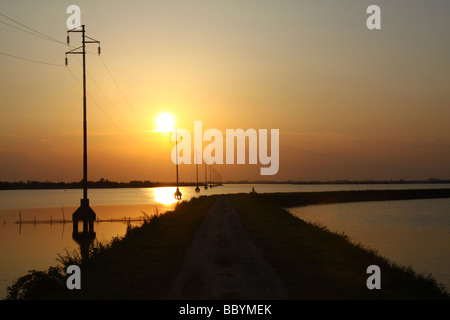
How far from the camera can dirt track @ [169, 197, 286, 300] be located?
13.7 meters

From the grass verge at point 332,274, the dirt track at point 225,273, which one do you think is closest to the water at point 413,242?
the grass verge at point 332,274

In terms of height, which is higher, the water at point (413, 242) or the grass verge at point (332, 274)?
the grass verge at point (332, 274)

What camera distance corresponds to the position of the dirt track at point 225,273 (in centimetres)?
1373

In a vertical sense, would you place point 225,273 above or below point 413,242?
above

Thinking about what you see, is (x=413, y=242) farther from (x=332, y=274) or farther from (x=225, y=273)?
(x=225, y=273)

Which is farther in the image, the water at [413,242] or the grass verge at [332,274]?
the water at [413,242]

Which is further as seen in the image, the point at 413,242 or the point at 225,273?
the point at 413,242

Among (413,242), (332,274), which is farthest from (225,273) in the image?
(413,242)

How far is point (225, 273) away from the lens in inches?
658

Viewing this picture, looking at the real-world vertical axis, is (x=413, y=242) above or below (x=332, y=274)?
below

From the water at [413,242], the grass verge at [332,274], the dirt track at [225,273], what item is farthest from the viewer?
the water at [413,242]

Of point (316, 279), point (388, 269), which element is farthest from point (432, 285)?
point (316, 279)

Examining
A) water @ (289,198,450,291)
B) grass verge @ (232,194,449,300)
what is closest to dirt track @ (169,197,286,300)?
grass verge @ (232,194,449,300)

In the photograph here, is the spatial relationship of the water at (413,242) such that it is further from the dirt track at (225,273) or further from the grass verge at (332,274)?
the dirt track at (225,273)
